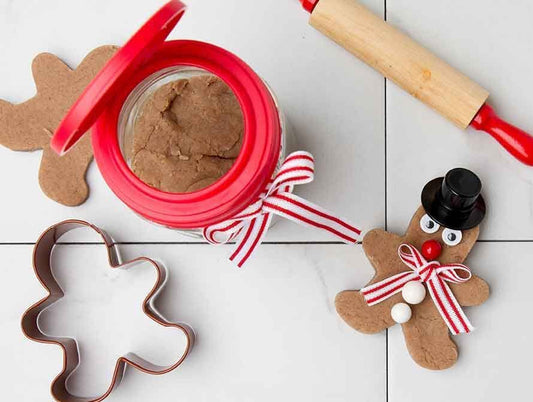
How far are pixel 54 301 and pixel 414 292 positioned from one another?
1.17ft

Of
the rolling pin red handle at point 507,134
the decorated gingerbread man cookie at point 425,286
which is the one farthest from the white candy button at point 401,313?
the rolling pin red handle at point 507,134

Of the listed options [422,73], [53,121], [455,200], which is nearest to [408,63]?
[422,73]

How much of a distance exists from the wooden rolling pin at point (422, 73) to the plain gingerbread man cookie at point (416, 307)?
3.8 inches

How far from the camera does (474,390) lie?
676 millimetres

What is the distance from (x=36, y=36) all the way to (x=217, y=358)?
0.38 meters

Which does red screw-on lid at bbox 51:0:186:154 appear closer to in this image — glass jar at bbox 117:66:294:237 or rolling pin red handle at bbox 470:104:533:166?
glass jar at bbox 117:66:294:237

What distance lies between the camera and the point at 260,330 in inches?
27.0

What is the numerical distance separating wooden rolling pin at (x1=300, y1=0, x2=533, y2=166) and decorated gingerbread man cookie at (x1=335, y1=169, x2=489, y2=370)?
6 centimetres

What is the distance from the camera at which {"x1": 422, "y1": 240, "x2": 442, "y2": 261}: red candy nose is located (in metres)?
0.66

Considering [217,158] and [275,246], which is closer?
[217,158]

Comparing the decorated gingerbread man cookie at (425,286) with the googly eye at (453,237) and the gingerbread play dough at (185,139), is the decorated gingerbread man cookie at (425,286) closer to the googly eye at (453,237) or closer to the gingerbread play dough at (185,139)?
the googly eye at (453,237)

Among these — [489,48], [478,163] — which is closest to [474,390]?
[478,163]

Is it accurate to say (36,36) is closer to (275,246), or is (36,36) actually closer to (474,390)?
(275,246)

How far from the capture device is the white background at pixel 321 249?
68 centimetres
